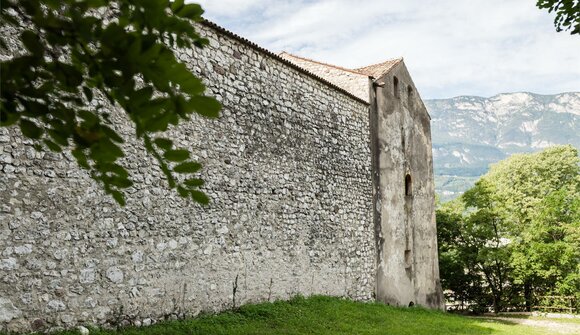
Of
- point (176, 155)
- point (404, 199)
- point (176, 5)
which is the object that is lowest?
point (176, 155)

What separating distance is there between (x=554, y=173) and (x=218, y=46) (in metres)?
28.3

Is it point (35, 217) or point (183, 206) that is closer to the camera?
point (35, 217)

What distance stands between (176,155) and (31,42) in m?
0.56

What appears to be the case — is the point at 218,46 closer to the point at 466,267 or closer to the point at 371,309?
the point at 371,309

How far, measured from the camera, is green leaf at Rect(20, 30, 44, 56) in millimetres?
1489

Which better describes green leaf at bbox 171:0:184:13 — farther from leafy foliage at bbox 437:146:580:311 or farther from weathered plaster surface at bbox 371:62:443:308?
leafy foliage at bbox 437:146:580:311

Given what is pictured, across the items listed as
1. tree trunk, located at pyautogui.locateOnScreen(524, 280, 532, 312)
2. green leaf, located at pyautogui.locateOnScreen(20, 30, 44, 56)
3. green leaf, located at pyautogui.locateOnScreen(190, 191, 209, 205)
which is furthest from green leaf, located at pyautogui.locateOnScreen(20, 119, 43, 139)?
tree trunk, located at pyautogui.locateOnScreen(524, 280, 532, 312)

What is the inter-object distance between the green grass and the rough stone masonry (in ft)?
1.14

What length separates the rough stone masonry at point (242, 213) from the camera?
643 cm

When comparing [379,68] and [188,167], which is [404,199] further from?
[188,167]

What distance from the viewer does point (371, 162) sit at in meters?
14.6

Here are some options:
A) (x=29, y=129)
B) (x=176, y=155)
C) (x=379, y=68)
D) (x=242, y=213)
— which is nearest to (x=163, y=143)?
(x=176, y=155)

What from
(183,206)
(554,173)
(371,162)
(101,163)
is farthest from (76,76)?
(554,173)

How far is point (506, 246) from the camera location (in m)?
22.6
